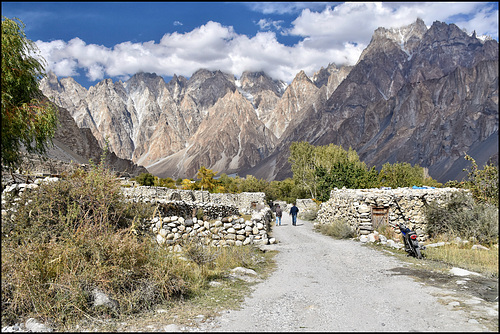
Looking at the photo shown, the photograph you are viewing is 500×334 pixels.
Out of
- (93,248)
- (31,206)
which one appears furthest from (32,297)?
(31,206)

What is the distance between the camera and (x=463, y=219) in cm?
1341

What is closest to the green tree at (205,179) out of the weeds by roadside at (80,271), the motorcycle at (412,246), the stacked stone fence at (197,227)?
the stacked stone fence at (197,227)

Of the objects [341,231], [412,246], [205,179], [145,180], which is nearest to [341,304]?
[412,246]

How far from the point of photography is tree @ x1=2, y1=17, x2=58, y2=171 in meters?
7.37

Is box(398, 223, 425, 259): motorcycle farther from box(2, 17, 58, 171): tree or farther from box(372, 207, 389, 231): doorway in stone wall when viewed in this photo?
box(2, 17, 58, 171): tree

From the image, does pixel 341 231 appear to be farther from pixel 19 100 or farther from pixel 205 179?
pixel 205 179

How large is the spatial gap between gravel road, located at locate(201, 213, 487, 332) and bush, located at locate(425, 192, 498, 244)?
3907 mm

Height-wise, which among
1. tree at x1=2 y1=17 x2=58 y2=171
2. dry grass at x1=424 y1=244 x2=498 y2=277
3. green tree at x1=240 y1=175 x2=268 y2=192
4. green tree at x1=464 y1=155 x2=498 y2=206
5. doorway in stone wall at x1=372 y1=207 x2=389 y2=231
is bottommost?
dry grass at x1=424 y1=244 x2=498 y2=277

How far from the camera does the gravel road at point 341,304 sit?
17.8 feet

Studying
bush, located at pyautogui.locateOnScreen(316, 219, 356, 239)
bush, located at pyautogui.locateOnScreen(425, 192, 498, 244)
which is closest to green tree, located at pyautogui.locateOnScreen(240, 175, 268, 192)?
bush, located at pyautogui.locateOnScreen(316, 219, 356, 239)

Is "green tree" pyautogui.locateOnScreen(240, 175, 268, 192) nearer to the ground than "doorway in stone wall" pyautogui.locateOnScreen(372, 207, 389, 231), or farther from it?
farther from it

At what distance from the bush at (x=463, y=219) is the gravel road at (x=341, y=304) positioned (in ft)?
Answer: 12.8

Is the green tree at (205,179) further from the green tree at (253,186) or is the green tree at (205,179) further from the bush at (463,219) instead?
the bush at (463,219)

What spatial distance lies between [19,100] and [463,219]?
1547 centimetres
